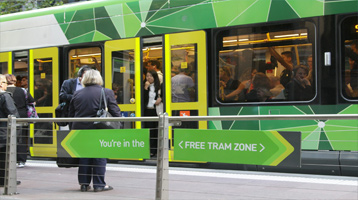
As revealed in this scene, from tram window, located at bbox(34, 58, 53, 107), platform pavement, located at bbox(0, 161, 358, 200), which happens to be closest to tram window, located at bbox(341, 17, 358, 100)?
platform pavement, located at bbox(0, 161, 358, 200)

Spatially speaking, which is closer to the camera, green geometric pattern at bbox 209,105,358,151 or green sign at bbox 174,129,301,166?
green sign at bbox 174,129,301,166

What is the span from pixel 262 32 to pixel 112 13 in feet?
10.1

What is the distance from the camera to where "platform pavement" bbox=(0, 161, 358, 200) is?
5242 millimetres

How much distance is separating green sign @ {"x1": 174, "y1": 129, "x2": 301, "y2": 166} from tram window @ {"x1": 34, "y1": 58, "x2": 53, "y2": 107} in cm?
635

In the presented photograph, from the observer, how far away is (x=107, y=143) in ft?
18.7

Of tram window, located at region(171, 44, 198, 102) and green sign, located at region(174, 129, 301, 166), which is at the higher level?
tram window, located at region(171, 44, 198, 102)

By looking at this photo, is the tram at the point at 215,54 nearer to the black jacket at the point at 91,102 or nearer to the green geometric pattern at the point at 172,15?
the green geometric pattern at the point at 172,15

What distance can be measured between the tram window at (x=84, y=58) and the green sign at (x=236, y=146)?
5.37 meters

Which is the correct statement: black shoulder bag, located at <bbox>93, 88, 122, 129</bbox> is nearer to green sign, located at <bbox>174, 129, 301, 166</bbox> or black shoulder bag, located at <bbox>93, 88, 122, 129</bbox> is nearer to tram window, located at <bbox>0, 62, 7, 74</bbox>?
green sign, located at <bbox>174, 129, 301, 166</bbox>

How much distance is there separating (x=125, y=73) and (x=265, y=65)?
9.08 feet

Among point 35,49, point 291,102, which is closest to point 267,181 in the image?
point 291,102

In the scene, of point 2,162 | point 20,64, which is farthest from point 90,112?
point 20,64

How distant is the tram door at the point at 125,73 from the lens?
31.1 ft

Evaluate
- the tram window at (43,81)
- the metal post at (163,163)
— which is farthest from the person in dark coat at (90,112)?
the tram window at (43,81)
